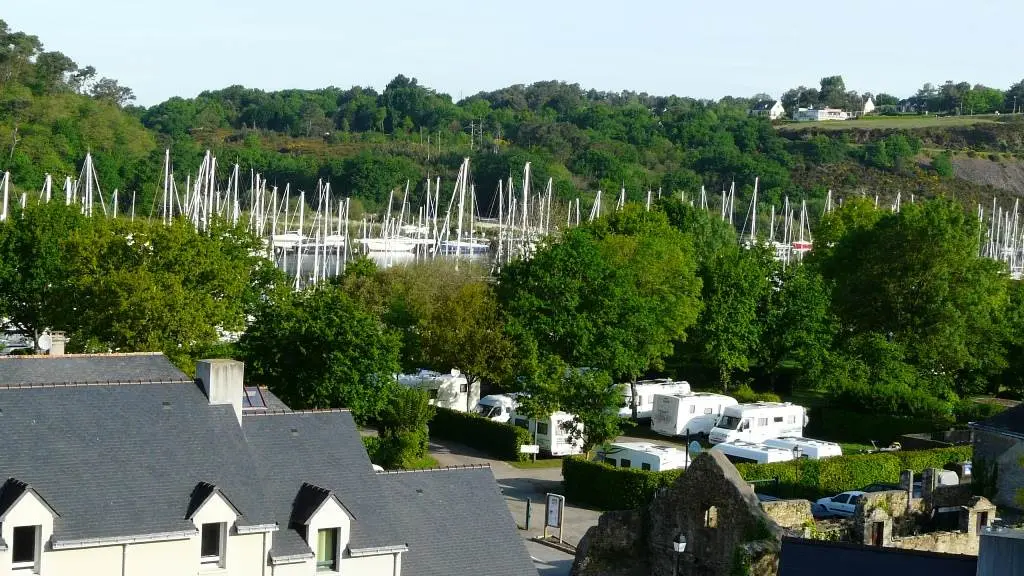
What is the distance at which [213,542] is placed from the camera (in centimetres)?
2319

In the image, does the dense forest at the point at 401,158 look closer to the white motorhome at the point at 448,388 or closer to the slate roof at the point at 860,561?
the white motorhome at the point at 448,388

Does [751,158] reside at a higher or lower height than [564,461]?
higher

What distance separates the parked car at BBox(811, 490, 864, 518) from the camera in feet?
124

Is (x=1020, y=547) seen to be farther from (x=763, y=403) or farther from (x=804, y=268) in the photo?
(x=804, y=268)

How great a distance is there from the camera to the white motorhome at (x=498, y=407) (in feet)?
168

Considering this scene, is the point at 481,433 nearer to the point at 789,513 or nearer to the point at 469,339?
the point at 469,339

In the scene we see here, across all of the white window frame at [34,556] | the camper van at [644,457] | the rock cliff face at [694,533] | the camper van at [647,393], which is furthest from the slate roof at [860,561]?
the camper van at [647,393]

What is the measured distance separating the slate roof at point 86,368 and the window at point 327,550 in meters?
5.14

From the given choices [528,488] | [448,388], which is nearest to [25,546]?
[528,488]

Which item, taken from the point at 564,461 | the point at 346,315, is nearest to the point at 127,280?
the point at 346,315

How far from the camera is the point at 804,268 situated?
64.1 meters

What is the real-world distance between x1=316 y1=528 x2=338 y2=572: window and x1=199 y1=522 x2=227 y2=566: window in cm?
174

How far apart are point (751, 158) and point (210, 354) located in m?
145

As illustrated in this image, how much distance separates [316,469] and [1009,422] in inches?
975
